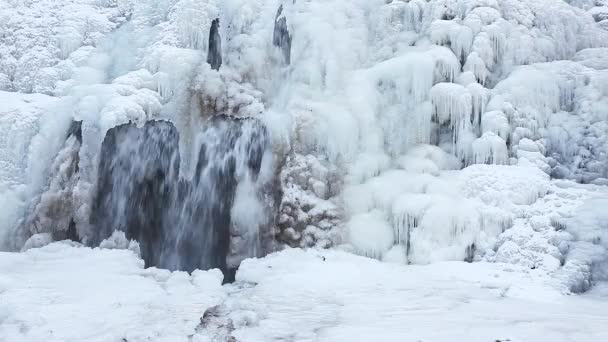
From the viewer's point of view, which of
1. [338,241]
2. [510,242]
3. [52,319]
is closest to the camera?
[52,319]

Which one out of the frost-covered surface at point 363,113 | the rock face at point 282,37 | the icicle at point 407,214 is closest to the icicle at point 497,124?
the frost-covered surface at point 363,113

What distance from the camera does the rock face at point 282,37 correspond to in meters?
10.7

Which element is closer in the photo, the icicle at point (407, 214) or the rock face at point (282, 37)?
the icicle at point (407, 214)

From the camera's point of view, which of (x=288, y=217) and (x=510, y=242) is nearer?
(x=510, y=242)

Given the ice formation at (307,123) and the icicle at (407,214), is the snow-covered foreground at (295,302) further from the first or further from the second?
the ice formation at (307,123)

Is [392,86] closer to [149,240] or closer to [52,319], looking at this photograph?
[149,240]

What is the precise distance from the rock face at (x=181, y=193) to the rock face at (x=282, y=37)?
176 centimetres

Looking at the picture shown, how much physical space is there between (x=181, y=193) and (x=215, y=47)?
3007mm

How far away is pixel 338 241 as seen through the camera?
8695mm

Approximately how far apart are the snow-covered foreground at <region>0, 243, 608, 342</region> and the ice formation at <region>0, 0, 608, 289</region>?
87cm

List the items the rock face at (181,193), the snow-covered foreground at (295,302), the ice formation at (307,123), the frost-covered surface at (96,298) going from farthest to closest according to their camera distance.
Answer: the rock face at (181,193), the ice formation at (307,123), the frost-covered surface at (96,298), the snow-covered foreground at (295,302)

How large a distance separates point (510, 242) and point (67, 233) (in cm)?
690

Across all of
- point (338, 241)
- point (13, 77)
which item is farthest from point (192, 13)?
point (338, 241)

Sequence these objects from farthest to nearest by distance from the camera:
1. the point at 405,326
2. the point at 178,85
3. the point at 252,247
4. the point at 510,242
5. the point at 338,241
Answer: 1. the point at 178,85
2. the point at 252,247
3. the point at 338,241
4. the point at 510,242
5. the point at 405,326
